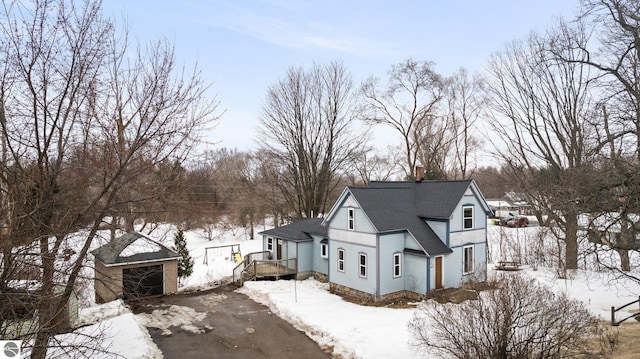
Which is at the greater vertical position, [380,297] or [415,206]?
[415,206]

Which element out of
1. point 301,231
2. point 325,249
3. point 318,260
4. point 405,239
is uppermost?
point 405,239

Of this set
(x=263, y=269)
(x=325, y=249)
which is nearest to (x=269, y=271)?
(x=263, y=269)

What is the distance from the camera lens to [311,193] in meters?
32.5

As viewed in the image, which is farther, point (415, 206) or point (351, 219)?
point (415, 206)

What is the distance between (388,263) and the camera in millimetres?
17484

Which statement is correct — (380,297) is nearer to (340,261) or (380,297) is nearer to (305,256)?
(340,261)

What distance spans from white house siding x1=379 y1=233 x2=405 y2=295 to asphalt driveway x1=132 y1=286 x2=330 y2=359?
16.2ft

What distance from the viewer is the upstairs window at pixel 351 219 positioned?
1841 centimetres

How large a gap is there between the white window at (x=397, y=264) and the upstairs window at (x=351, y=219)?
2.33m

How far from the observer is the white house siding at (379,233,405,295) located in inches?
678

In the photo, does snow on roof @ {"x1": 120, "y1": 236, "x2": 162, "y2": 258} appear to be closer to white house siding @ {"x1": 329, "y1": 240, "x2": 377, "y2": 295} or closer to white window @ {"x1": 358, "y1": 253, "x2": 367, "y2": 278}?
white house siding @ {"x1": 329, "y1": 240, "x2": 377, "y2": 295}

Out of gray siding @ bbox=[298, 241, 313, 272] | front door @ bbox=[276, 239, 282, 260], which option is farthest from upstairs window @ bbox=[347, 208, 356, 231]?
front door @ bbox=[276, 239, 282, 260]

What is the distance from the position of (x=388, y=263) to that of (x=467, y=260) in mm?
4493

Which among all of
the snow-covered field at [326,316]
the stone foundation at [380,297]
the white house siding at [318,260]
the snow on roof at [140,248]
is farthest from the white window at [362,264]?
the snow on roof at [140,248]
